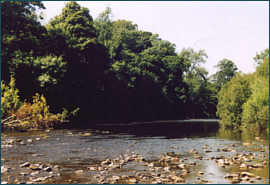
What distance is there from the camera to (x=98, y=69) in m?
78.5

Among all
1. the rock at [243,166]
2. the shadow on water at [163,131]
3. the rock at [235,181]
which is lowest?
the rock at [235,181]

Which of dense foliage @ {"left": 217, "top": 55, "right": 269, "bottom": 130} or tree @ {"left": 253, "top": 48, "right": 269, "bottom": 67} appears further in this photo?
tree @ {"left": 253, "top": 48, "right": 269, "bottom": 67}

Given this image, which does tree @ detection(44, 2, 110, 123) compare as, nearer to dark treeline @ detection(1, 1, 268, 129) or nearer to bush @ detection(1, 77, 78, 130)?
dark treeline @ detection(1, 1, 268, 129)

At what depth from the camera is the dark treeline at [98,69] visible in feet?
194

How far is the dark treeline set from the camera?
Answer: 194 ft

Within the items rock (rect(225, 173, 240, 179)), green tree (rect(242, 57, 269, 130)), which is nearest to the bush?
green tree (rect(242, 57, 269, 130))

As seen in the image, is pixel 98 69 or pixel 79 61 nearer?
pixel 79 61

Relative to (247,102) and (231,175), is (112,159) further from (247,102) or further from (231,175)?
(247,102)

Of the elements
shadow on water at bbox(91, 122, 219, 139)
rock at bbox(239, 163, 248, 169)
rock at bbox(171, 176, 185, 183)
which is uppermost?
shadow on water at bbox(91, 122, 219, 139)

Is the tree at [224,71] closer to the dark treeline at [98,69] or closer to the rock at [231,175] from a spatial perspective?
the dark treeline at [98,69]

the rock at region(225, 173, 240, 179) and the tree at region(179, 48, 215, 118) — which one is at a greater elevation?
the tree at region(179, 48, 215, 118)

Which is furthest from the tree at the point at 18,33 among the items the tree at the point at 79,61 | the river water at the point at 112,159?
the river water at the point at 112,159

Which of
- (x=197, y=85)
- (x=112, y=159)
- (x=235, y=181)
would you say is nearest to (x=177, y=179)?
(x=235, y=181)

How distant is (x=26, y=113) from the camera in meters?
46.2
